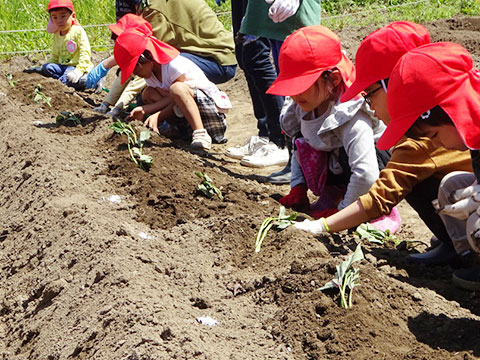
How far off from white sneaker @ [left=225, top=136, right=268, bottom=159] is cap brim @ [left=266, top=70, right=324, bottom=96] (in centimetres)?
189

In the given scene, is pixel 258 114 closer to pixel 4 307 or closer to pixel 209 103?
pixel 209 103

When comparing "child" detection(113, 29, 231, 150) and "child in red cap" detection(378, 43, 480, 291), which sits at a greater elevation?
"child in red cap" detection(378, 43, 480, 291)

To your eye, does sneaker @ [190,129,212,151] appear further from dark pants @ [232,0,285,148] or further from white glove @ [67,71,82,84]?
white glove @ [67,71,82,84]

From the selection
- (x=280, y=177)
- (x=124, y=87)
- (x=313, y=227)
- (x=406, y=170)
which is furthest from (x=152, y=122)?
(x=406, y=170)

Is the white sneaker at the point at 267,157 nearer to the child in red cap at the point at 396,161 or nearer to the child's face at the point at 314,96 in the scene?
the child's face at the point at 314,96

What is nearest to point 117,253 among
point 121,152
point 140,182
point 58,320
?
point 58,320

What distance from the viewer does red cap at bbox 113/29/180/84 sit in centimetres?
509

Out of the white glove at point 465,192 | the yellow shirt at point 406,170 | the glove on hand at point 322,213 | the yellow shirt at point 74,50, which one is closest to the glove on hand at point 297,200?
the glove on hand at point 322,213

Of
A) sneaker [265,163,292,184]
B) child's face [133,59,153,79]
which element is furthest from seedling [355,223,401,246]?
child's face [133,59,153,79]

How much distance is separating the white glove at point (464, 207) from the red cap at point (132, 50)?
3.06 meters

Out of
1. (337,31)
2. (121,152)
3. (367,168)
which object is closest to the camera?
(367,168)

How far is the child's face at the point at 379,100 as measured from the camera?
3.04m

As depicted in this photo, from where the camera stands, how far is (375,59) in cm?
302

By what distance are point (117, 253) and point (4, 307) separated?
633mm
